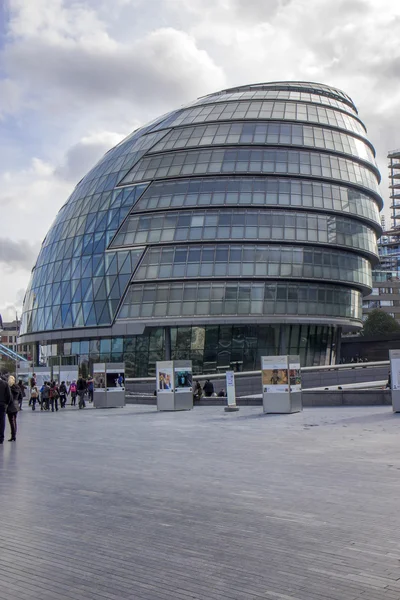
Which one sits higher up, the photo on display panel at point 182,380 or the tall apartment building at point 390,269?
the tall apartment building at point 390,269

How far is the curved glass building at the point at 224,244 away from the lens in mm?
61312

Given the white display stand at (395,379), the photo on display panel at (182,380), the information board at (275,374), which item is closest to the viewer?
the white display stand at (395,379)

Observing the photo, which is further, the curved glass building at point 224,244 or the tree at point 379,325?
the tree at point 379,325

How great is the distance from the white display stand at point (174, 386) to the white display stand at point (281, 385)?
23.4 ft

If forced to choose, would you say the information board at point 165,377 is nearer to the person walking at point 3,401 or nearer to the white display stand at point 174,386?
the white display stand at point 174,386

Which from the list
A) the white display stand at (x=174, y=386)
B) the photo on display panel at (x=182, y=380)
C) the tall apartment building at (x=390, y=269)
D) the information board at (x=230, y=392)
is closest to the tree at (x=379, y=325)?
the tall apartment building at (x=390, y=269)

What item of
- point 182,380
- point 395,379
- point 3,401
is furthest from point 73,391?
point 3,401

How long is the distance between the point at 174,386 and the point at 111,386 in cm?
729

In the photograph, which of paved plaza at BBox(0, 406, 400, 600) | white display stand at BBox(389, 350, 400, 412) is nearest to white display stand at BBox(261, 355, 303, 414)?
white display stand at BBox(389, 350, 400, 412)

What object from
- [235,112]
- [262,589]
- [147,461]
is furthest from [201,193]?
[262,589]

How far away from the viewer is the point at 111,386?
42.0 metres

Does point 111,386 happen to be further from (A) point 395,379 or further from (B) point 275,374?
(A) point 395,379

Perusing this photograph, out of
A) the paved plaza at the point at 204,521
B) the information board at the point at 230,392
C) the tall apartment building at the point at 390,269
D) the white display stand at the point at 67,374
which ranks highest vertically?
the tall apartment building at the point at 390,269

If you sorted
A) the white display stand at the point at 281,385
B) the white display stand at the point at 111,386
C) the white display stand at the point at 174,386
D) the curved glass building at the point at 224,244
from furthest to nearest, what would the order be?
1. the curved glass building at the point at 224,244
2. the white display stand at the point at 111,386
3. the white display stand at the point at 174,386
4. the white display stand at the point at 281,385
